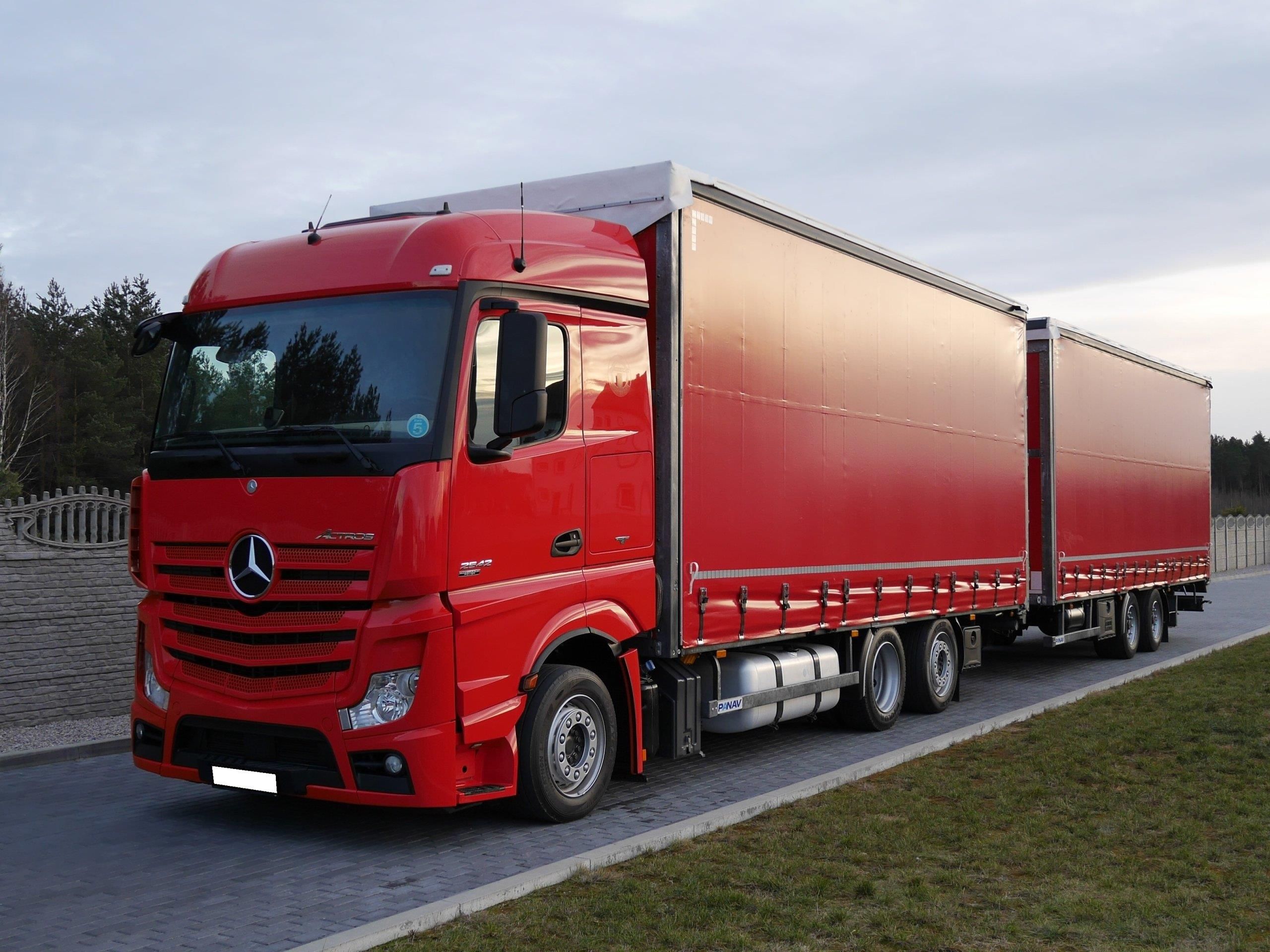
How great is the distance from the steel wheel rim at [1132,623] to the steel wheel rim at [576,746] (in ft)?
39.7

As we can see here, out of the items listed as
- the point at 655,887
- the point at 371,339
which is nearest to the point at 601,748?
the point at 655,887

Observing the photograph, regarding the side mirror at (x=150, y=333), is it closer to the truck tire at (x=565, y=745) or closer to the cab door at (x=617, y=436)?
the cab door at (x=617, y=436)

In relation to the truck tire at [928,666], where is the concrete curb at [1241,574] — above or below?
below

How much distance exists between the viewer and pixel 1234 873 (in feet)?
21.1

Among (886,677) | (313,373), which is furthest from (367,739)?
(886,677)

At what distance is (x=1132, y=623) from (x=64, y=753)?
14055mm

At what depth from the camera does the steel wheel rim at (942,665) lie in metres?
12.3

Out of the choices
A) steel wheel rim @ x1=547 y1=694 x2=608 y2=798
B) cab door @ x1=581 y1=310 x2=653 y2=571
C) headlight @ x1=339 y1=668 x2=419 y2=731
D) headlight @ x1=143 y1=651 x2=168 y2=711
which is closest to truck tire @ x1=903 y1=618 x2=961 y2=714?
cab door @ x1=581 y1=310 x2=653 y2=571

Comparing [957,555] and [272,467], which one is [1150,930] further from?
[957,555]

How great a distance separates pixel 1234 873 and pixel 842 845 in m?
1.94

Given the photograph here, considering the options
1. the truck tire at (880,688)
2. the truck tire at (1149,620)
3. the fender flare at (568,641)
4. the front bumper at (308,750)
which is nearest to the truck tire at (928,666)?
the truck tire at (880,688)

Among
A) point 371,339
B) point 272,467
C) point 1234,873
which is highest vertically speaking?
point 371,339

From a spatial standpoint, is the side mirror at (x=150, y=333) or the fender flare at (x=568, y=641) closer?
the fender flare at (x=568, y=641)

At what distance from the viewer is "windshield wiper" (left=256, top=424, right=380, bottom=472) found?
22.0 feet
